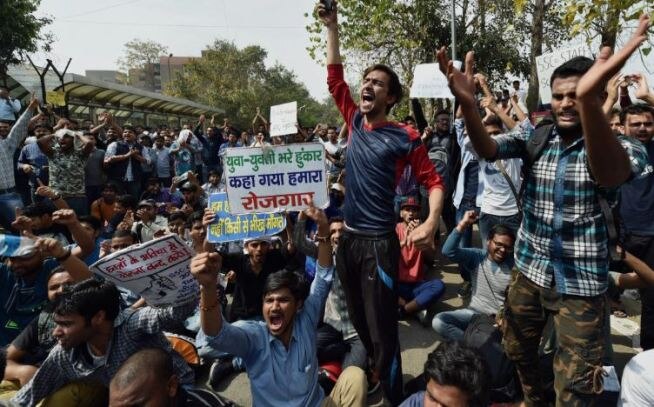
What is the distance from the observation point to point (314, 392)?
2.49 metres

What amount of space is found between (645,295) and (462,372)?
2250mm

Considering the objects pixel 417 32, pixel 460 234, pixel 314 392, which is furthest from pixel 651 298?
pixel 417 32

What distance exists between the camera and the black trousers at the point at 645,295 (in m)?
3.29

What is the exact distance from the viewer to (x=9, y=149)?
19.0 ft

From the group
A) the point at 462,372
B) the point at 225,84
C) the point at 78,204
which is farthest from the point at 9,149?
the point at 225,84

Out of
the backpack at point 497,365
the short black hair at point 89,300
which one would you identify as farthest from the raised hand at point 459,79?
the short black hair at point 89,300

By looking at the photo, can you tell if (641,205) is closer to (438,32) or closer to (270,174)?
(270,174)

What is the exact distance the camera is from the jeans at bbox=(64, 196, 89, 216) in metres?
6.46

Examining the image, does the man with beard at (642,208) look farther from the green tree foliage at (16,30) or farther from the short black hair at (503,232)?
the green tree foliage at (16,30)

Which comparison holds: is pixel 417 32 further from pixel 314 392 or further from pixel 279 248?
pixel 314 392

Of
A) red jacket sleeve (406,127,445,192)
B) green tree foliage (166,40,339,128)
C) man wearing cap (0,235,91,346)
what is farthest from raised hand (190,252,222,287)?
green tree foliage (166,40,339,128)

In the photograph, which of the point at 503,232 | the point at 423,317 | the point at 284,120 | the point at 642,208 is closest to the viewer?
the point at 642,208

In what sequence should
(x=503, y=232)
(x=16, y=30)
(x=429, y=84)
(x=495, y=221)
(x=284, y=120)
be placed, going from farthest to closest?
1. (x=16, y=30)
2. (x=284, y=120)
3. (x=429, y=84)
4. (x=495, y=221)
5. (x=503, y=232)

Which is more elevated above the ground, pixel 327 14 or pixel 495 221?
pixel 327 14
